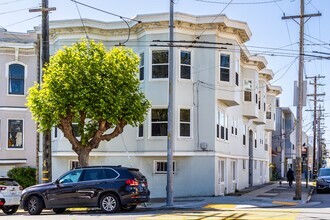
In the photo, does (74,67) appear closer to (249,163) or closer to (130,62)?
(130,62)

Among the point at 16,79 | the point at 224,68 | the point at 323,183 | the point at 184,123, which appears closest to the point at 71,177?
the point at 184,123

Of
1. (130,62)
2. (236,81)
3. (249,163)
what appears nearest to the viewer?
(130,62)

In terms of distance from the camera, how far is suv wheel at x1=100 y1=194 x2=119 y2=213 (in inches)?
762

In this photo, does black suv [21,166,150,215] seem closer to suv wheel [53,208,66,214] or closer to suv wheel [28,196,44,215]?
suv wheel [28,196,44,215]

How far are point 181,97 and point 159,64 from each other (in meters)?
2.06

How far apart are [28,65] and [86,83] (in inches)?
416

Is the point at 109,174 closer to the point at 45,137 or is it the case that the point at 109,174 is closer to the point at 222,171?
the point at 45,137

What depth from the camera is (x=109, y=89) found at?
2233cm

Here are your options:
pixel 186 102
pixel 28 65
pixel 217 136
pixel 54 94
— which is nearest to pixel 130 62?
pixel 54 94

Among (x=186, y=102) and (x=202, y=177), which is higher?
(x=186, y=102)

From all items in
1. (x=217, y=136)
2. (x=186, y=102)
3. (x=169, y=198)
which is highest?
(x=186, y=102)

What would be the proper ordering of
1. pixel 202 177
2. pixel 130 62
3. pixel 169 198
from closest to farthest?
pixel 169 198, pixel 130 62, pixel 202 177

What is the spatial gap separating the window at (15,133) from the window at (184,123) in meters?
9.90

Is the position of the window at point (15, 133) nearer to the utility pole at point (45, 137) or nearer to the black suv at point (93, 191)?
the utility pole at point (45, 137)
